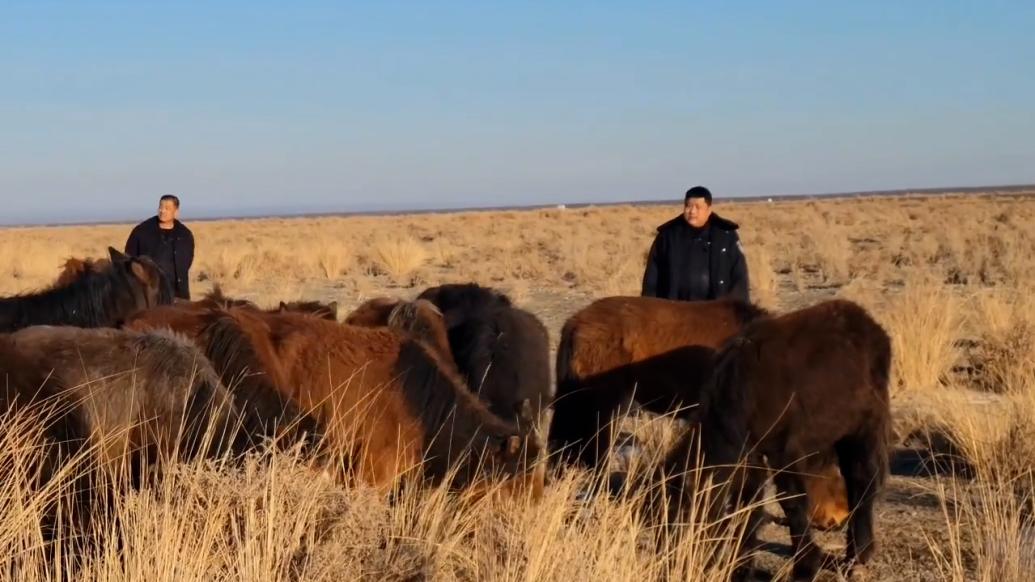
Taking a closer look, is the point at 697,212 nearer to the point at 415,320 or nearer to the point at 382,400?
the point at 415,320

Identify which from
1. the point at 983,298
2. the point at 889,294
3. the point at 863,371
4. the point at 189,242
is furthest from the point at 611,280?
the point at 863,371

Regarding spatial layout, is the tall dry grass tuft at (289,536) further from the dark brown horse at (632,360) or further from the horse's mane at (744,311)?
the horse's mane at (744,311)

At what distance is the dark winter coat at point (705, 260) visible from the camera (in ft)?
27.3

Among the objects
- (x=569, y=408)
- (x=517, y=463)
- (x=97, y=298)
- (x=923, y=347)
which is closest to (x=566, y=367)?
(x=569, y=408)

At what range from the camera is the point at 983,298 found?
13383mm

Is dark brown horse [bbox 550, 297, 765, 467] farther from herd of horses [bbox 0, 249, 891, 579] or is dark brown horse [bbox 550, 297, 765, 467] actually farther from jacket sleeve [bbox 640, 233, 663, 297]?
jacket sleeve [bbox 640, 233, 663, 297]

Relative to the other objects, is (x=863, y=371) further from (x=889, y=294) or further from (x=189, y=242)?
(x=889, y=294)

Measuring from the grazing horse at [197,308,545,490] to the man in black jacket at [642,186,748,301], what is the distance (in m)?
2.78

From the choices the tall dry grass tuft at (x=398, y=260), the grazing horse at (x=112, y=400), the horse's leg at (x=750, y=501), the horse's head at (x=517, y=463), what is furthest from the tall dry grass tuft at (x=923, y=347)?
the tall dry grass tuft at (x=398, y=260)

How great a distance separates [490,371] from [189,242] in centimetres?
467

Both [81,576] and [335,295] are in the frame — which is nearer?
[81,576]

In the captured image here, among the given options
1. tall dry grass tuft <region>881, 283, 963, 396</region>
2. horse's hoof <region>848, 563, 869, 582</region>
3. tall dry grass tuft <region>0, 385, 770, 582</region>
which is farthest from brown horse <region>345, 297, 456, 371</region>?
tall dry grass tuft <region>881, 283, 963, 396</region>

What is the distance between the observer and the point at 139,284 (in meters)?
8.66

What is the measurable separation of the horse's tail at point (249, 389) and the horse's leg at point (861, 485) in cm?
278
